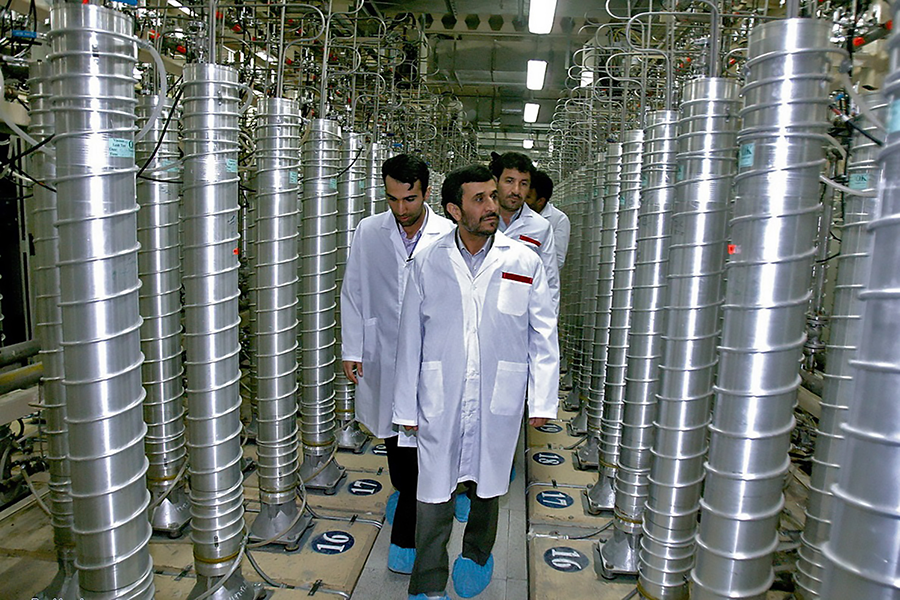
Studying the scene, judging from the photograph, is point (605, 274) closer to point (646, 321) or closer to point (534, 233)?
point (534, 233)

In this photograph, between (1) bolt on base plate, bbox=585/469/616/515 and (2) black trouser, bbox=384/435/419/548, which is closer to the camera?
(2) black trouser, bbox=384/435/419/548

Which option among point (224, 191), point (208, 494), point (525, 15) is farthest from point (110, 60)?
point (525, 15)

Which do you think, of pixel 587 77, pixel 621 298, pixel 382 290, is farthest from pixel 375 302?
pixel 587 77

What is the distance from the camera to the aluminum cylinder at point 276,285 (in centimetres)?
319

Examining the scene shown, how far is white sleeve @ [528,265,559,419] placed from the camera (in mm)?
2820

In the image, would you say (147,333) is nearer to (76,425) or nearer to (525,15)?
(76,425)

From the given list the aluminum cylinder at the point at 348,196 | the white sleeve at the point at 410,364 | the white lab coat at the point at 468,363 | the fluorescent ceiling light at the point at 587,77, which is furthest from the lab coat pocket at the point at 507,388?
the fluorescent ceiling light at the point at 587,77

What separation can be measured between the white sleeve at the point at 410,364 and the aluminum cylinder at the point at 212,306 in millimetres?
653

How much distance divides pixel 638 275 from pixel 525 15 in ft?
19.2

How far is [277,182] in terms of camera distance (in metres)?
3.19

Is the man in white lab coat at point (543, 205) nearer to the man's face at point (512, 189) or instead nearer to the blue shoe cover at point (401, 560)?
the man's face at point (512, 189)

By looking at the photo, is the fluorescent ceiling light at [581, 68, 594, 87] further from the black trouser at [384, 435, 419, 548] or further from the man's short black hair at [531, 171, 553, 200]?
the black trouser at [384, 435, 419, 548]

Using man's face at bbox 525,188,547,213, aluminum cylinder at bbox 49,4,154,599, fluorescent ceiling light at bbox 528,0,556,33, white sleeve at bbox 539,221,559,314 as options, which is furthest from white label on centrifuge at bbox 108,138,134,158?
fluorescent ceiling light at bbox 528,0,556,33

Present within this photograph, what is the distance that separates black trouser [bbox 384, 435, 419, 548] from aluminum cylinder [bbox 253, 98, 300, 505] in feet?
2.01
